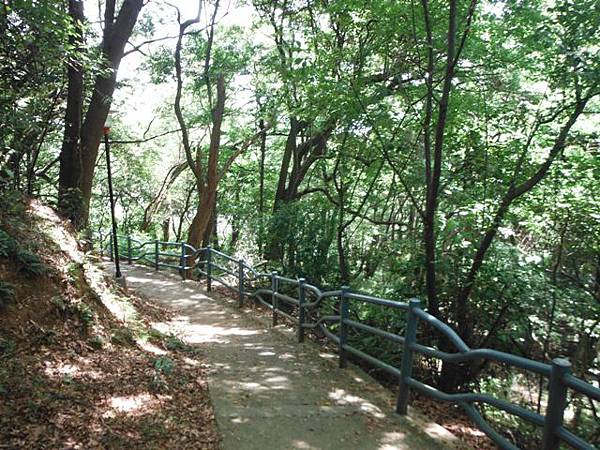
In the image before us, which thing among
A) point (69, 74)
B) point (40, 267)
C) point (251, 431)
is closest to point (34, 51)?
point (69, 74)

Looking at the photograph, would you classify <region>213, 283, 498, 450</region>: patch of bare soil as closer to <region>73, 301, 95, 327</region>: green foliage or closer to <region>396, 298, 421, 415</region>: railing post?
<region>396, 298, 421, 415</region>: railing post

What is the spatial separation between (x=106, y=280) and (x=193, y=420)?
15.1 feet

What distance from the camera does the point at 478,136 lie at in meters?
7.22

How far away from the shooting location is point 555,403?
2.87 m

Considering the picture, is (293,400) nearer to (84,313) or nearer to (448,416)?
(448,416)

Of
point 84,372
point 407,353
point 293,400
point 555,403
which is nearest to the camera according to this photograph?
point 555,403

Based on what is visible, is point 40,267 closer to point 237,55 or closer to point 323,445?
point 323,445

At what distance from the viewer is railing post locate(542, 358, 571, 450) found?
2832 mm

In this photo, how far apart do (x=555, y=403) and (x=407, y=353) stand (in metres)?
1.71

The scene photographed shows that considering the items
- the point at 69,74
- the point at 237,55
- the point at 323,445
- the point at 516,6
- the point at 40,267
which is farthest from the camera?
the point at 237,55

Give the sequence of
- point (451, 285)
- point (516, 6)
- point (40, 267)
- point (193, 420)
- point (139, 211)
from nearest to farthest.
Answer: point (193, 420), point (40, 267), point (516, 6), point (451, 285), point (139, 211)

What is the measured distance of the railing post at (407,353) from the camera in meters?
4.44

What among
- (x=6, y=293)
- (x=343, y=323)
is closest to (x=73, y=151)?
(x=6, y=293)

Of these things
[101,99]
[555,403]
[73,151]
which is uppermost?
[101,99]
